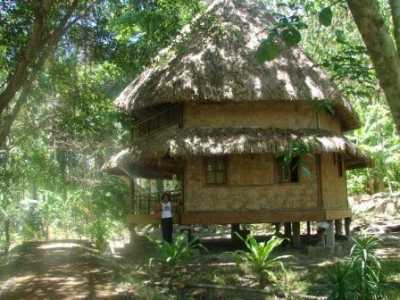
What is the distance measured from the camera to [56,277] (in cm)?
940

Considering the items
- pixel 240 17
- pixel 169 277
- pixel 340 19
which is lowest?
pixel 169 277

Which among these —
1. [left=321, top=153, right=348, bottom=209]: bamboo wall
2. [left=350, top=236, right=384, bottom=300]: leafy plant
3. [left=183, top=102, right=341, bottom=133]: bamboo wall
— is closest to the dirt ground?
[left=350, top=236, right=384, bottom=300]: leafy plant

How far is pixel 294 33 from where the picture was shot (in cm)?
295

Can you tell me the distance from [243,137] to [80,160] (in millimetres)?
11231

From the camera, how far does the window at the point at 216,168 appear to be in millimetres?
13625

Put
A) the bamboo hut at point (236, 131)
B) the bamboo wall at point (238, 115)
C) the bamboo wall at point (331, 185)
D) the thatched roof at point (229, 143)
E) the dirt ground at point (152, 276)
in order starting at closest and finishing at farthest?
the dirt ground at point (152, 276), the thatched roof at point (229, 143), the bamboo hut at point (236, 131), the bamboo wall at point (238, 115), the bamboo wall at point (331, 185)

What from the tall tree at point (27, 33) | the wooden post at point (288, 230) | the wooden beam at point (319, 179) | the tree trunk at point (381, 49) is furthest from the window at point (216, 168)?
the tree trunk at point (381, 49)

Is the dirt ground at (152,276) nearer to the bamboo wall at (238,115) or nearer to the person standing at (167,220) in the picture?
the person standing at (167,220)

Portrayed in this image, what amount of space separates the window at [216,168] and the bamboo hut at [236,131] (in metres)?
0.03

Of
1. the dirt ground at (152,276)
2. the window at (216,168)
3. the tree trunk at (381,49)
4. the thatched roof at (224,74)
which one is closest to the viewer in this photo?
the tree trunk at (381,49)

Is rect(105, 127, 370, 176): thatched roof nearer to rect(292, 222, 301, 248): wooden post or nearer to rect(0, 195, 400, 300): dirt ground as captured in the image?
rect(292, 222, 301, 248): wooden post

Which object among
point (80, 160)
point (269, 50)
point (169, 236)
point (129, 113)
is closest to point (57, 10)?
point (129, 113)

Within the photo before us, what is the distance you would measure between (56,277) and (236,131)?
5.93 m

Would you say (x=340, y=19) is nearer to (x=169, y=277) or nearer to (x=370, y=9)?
(x=169, y=277)
